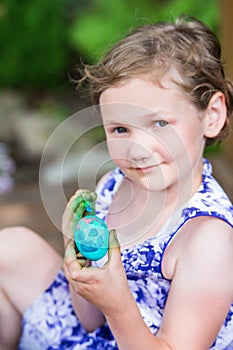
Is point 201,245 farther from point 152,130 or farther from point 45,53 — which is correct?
point 45,53

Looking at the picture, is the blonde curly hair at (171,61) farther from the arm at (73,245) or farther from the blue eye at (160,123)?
the arm at (73,245)

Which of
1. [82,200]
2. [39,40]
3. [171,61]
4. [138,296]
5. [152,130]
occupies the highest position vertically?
[171,61]

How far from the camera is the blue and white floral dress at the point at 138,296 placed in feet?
5.25

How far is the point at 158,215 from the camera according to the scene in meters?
1.65

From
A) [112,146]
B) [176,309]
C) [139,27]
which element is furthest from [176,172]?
[139,27]

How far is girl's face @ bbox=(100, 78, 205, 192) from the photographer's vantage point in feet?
5.12

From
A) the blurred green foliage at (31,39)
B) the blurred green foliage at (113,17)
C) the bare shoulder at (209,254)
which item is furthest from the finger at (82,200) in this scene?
the blurred green foliage at (31,39)

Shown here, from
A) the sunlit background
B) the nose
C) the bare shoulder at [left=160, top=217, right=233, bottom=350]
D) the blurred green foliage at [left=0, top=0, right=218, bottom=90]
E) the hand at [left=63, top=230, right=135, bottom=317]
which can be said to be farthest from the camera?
the blurred green foliage at [left=0, top=0, right=218, bottom=90]

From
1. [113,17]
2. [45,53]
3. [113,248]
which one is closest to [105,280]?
[113,248]

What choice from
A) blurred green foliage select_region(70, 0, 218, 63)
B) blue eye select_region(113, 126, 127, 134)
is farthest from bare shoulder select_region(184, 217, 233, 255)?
blurred green foliage select_region(70, 0, 218, 63)

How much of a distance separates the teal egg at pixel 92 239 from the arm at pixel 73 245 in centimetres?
3

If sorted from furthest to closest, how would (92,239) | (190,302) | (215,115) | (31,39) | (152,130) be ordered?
(31,39), (215,115), (152,130), (190,302), (92,239)

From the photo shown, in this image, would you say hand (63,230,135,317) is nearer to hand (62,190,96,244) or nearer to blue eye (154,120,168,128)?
hand (62,190,96,244)

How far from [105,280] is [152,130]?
1.20 feet
